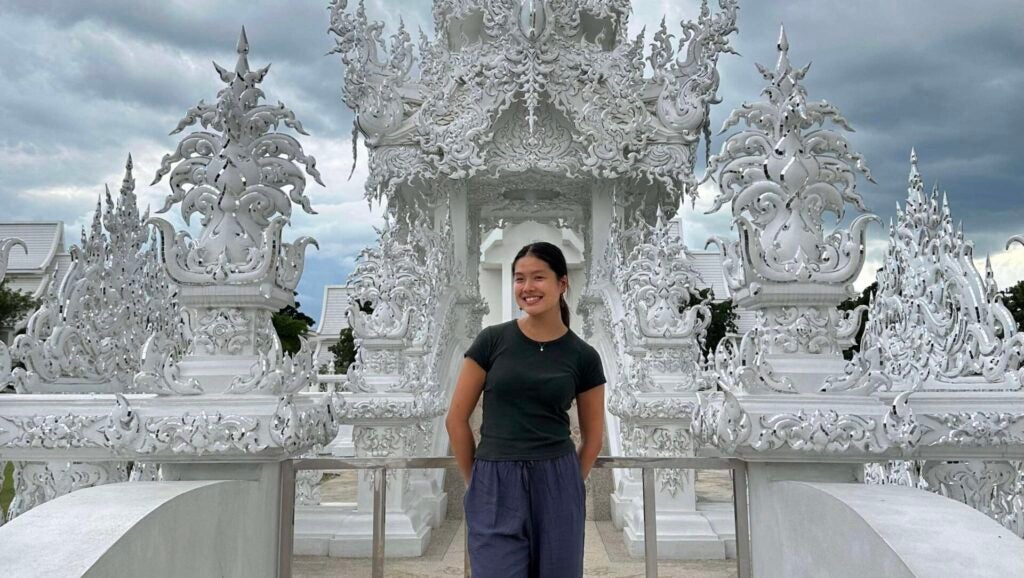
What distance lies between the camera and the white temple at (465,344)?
2430 millimetres

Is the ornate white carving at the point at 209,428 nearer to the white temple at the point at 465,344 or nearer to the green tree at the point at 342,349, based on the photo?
the white temple at the point at 465,344

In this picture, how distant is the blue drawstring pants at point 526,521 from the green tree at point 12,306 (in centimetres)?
1500

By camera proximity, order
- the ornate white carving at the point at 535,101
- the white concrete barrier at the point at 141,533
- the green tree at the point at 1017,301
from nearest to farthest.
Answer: the white concrete barrier at the point at 141,533 → the ornate white carving at the point at 535,101 → the green tree at the point at 1017,301

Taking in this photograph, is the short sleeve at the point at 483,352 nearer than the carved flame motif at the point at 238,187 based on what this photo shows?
Yes

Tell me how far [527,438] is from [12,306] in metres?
16.0

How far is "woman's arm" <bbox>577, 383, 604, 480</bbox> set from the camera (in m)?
2.11

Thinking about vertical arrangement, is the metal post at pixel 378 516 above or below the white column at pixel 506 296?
below

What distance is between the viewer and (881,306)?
6152 millimetres

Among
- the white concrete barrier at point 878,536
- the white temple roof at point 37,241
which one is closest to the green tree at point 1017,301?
the white concrete barrier at point 878,536

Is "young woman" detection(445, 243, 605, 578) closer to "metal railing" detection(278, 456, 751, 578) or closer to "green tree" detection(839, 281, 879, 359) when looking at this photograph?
"metal railing" detection(278, 456, 751, 578)

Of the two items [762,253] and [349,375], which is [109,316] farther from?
[762,253]

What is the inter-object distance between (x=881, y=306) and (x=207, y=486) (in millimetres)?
5575

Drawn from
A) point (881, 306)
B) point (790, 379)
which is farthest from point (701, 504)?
point (790, 379)

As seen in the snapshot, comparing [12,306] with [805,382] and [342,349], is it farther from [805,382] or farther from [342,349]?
[805,382]
